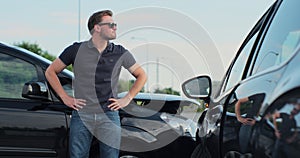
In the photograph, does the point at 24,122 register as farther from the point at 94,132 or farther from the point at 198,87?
the point at 198,87

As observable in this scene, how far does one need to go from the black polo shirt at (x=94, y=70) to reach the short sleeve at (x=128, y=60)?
0.02 m

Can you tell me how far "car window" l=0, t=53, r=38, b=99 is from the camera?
5203mm

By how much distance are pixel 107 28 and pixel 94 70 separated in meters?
0.40

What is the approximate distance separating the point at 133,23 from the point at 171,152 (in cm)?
140

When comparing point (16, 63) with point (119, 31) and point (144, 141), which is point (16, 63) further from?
point (144, 141)

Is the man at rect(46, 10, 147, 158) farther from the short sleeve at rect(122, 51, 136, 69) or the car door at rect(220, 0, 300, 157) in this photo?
the car door at rect(220, 0, 300, 157)

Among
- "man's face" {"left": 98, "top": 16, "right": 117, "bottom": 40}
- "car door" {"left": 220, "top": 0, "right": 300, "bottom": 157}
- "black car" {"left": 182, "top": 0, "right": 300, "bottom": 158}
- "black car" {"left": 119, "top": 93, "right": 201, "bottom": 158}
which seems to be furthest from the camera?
"black car" {"left": 119, "top": 93, "right": 201, "bottom": 158}

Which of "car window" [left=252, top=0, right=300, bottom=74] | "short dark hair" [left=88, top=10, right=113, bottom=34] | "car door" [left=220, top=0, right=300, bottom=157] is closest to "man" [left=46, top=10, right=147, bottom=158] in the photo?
"short dark hair" [left=88, top=10, right=113, bottom=34]

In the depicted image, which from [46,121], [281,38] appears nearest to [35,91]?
[46,121]

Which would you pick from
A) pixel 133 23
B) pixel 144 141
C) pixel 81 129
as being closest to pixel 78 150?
pixel 81 129

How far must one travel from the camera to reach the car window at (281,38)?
6.80ft

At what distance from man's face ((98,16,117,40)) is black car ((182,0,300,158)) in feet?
5.19

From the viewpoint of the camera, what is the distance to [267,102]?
1894 millimetres

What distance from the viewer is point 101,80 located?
181 inches
